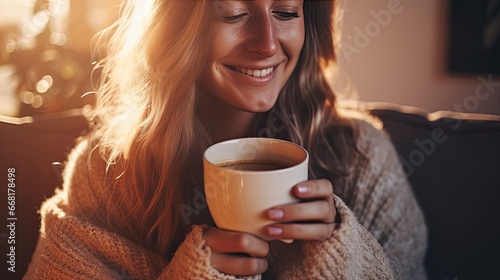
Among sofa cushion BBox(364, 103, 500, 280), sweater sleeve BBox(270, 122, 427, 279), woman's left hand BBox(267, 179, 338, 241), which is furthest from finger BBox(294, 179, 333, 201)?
sofa cushion BBox(364, 103, 500, 280)

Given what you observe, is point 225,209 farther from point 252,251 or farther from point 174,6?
point 174,6

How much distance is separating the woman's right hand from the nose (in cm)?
31

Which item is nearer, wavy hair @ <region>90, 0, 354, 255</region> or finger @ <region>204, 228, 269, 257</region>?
finger @ <region>204, 228, 269, 257</region>

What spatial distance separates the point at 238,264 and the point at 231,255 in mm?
16

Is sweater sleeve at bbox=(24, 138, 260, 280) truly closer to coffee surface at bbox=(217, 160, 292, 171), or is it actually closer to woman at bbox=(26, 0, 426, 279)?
woman at bbox=(26, 0, 426, 279)

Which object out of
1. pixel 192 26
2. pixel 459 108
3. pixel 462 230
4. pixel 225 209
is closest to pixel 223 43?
pixel 192 26

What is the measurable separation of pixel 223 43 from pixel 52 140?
49 centimetres

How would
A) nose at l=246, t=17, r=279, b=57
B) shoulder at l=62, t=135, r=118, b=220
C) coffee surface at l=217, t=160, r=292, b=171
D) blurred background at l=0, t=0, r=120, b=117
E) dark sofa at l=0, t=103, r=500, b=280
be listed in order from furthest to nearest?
1. blurred background at l=0, t=0, r=120, b=117
2. dark sofa at l=0, t=103, r=500, b=280
3. shoulder at l=62, t=135, r=118, b=220
4. nose at l=246, t=17, r=279, b=57
5. coffee surface at l=217, t=160, r=292, b=171

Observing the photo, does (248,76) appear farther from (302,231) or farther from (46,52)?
(46,52)

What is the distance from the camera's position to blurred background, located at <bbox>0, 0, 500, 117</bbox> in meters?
1.67

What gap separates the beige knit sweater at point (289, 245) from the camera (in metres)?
0.71

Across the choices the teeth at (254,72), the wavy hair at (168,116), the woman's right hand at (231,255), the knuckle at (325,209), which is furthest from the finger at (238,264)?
the teeth at (254,72)

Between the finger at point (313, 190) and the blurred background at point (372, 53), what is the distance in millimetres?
1193

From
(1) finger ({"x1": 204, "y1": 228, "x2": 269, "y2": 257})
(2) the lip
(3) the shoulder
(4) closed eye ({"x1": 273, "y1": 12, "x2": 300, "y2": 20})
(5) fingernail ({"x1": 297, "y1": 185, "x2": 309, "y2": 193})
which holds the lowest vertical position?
(3) the shoulder
